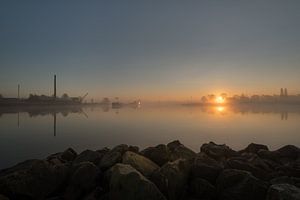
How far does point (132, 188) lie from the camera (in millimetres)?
6578

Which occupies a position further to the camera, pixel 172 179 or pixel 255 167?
pixel 255 167

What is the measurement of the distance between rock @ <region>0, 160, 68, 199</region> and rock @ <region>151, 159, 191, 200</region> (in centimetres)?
322

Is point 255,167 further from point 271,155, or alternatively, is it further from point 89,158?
point 89,158

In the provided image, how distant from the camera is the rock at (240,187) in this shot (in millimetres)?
6945

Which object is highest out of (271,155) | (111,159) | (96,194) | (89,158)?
(111,159)

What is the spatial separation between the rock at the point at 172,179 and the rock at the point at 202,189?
27 cm

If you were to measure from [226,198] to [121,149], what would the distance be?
14.4 feet

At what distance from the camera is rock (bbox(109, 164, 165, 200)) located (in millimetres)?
6500

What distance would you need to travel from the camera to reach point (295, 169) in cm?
876

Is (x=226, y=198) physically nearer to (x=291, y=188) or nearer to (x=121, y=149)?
(x=291, y=188)

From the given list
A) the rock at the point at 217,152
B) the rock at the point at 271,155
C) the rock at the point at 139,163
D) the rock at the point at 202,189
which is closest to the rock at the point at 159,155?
the rock at the point at 139,163

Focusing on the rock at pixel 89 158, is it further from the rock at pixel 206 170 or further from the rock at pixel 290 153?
the rock at pixel 290 153

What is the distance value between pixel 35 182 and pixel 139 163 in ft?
10.7

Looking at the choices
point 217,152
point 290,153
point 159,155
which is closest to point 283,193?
point 159,155
